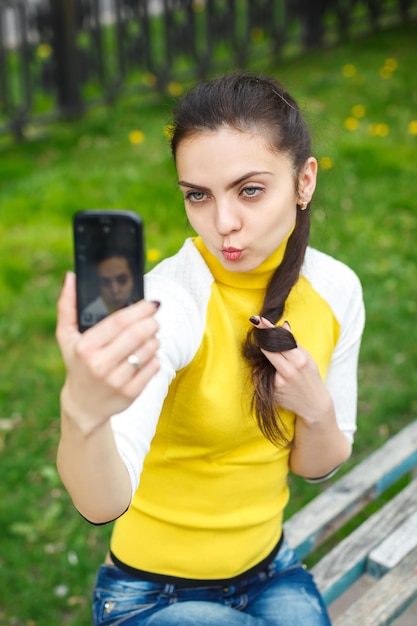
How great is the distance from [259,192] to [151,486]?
759 millimetres

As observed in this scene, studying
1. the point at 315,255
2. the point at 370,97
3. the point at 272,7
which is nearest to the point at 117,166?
the point at 370,97

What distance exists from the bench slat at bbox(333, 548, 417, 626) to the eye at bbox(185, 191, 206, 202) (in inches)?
45.8

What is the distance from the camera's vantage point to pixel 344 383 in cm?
229

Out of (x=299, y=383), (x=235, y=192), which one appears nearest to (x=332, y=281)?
(x=299, y=383)

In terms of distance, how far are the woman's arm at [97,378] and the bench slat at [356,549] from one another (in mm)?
1191

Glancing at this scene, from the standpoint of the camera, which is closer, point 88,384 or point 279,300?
point 88,384

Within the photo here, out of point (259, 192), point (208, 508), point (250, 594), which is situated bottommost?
point (250, 594)

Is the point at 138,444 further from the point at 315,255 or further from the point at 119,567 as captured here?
the point at 315,255

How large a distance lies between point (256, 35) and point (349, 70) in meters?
1.14

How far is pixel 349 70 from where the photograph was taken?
28.2 feet

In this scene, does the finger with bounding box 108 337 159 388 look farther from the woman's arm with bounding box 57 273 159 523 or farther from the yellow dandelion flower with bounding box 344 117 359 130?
the yellow dandelion flower with bounding box 344 117 359 130

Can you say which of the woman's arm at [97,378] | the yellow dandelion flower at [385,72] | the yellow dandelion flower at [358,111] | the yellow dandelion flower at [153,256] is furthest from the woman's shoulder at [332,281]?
the yellow dandelion flower at [385,72]

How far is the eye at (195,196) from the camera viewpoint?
191 cm

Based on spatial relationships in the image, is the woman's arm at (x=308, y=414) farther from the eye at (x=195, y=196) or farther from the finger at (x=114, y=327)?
the finger at (x=114, y=327)
